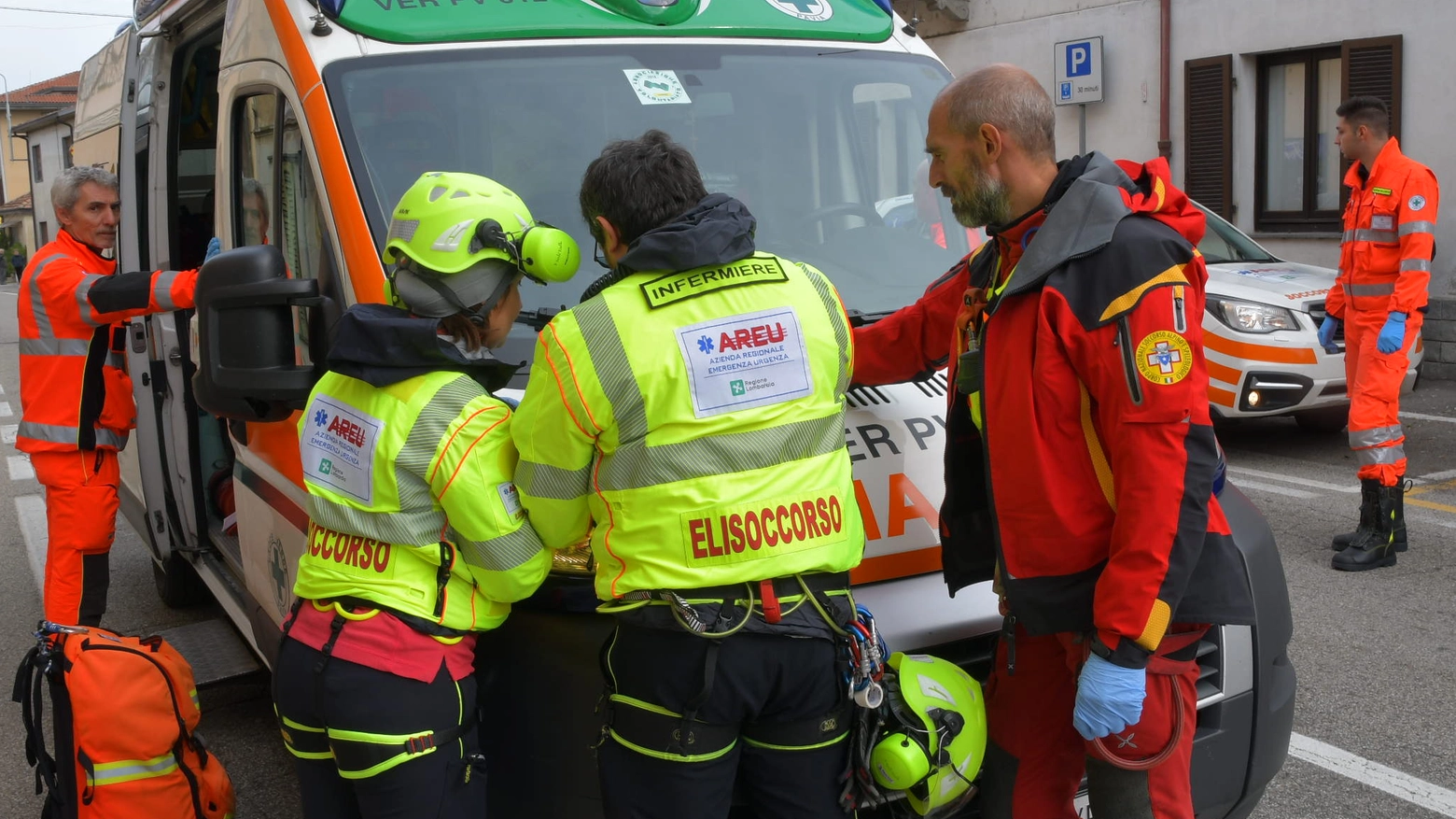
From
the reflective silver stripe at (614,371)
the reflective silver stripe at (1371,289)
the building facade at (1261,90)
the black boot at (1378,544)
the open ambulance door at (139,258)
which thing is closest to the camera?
the reflective silver stripe at (614,371)

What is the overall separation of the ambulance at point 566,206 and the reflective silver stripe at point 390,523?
30 cm

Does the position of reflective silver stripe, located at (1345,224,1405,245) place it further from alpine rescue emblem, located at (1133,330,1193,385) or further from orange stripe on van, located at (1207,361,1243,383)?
alpine rescue emblem, located at (1133,330,1193,385)

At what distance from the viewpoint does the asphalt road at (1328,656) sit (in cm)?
400

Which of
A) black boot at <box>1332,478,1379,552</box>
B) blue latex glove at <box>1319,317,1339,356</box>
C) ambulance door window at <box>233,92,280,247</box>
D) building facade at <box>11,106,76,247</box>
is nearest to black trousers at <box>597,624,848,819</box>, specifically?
ambulance door window at <box>233,92,280,247</box>

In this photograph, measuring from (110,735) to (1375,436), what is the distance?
18.5 ft

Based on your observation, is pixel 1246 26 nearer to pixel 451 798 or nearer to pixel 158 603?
pixel 158 603

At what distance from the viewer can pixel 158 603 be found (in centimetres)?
646

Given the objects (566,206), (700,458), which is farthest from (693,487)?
(566,206)

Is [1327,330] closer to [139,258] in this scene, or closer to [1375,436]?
[1375,436]

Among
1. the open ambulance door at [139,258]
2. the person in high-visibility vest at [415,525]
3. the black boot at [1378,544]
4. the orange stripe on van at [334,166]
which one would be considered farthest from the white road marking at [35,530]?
the black boot at [1378,544]

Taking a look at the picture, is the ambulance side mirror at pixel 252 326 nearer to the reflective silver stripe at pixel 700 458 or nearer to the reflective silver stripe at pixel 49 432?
the reflective silver stripe at pixel 700 458

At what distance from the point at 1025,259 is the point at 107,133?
484 centimetres

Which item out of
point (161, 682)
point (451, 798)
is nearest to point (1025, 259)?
point (451, 798)

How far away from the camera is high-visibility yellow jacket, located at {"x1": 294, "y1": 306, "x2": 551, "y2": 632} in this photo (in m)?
2.44
